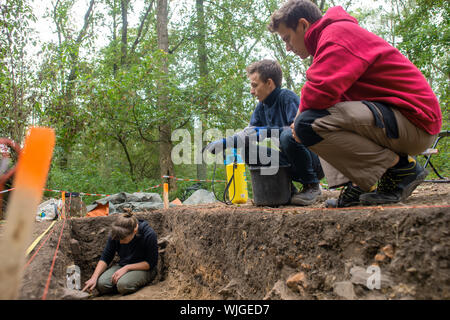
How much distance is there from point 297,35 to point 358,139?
89 centimetres

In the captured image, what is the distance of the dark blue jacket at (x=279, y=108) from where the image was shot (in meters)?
3.08

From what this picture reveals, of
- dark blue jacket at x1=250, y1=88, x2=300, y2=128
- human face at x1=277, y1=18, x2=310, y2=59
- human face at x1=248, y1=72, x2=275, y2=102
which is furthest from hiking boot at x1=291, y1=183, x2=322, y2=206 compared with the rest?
human face at x1=277, y1=18, x2=310, y2=59

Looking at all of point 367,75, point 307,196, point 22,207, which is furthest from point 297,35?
point 22,207

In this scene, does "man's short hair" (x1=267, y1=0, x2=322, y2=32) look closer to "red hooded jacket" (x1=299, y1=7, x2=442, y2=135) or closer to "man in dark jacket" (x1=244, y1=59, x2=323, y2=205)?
"red hooded jacket" (x1=299, y1=7, x2=442, y2=135)

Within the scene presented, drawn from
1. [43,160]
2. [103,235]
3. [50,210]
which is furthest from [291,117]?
[50,210]

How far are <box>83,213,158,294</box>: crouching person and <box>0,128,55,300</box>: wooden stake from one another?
10.3ft

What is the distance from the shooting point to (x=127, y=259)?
169 inches

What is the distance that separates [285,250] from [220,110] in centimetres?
706

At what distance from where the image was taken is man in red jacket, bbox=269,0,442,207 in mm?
1900

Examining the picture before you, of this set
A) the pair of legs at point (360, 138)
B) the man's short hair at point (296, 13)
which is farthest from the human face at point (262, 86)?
the pair of legs at point (360, 138)

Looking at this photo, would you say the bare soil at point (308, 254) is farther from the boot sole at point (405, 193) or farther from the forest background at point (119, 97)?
the forest background at point (119, 97)

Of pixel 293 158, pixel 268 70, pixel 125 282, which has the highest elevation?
pixel 268 70

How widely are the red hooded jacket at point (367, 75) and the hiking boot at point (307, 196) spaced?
119cm

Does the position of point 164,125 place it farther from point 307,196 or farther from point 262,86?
point 307,196
